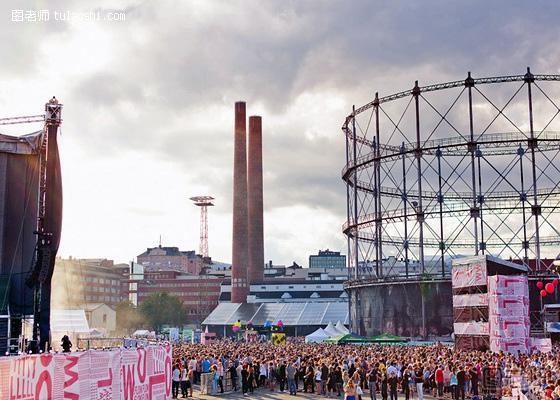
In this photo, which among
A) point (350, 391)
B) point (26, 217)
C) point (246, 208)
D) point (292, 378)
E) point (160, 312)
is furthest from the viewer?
point (160, 312)

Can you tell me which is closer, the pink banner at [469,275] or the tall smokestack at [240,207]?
the pink banner at [469,275]

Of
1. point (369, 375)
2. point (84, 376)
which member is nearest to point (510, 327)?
point (369, 375)

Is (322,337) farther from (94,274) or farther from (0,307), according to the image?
(94,274)

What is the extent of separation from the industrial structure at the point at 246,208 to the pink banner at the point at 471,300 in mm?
52564

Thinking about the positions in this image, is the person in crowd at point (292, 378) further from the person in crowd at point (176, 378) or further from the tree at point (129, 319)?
the tree at point (129, 319)

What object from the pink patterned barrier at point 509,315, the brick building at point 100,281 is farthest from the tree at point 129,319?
the pink patterned barrier at point 509,315

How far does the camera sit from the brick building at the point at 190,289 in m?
136

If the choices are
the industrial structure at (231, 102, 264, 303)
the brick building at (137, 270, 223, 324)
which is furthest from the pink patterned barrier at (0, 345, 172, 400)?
the brick building at (137, 270, 223, 324)

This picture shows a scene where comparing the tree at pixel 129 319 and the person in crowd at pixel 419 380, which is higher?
the person in crowd at pixel 419 380

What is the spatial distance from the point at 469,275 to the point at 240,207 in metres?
53.8

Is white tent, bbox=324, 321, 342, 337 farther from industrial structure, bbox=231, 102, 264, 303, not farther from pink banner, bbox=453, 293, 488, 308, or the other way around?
industrial structure, bbox=231, 102, 264, 303

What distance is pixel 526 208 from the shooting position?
5750 cm

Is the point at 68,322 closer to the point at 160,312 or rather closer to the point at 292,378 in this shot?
the point at 292,378

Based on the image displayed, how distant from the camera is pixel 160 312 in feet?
374
